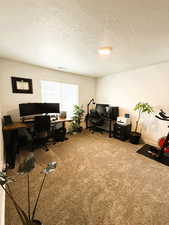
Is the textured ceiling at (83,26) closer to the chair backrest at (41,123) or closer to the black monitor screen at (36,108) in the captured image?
the black monitor screen at (36,108)

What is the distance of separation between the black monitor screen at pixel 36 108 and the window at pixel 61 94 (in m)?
0.43

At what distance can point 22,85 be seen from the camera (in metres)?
2.92

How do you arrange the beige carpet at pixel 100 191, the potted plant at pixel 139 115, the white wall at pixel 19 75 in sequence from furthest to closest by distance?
the potted plant at pixel 139 115 → the white wall at pixel 19 75 → the beige carpet at pixel 100 191

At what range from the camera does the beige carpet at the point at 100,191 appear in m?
1.19

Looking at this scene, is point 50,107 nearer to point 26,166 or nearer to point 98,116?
point 98,116

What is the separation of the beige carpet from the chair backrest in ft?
2.14

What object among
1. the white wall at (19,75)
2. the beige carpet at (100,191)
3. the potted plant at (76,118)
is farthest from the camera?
the potted plant at (76,118)

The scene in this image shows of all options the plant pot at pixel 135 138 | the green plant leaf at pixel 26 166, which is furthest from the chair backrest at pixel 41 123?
the plant pot at pixel 135 138

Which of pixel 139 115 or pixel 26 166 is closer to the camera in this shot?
pixel 26 166

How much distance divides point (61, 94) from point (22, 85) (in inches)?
52.5

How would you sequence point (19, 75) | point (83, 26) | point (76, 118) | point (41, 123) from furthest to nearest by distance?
point (76, 118)
point (19, 75)
point (41, 123)
point (83, 26)

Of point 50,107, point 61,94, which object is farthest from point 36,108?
point 61,94

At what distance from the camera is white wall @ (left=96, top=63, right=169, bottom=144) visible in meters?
2.80

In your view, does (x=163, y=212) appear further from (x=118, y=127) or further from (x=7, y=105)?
(x=7, y=105)
